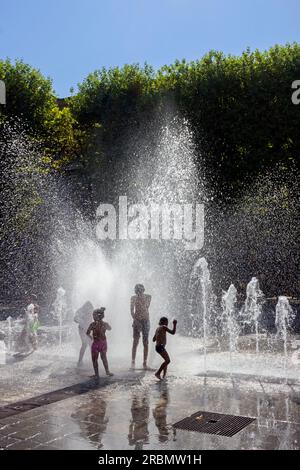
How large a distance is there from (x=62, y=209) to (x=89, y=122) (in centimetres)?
515

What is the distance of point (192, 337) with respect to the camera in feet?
46.4

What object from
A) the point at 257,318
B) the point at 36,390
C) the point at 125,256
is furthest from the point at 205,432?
the point at 125,256

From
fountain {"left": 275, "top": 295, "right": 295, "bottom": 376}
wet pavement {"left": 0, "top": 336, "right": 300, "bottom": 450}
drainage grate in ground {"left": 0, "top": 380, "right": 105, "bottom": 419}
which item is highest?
fountain {"left": 275, "top": 295, "right": 295, "bottom": 376}

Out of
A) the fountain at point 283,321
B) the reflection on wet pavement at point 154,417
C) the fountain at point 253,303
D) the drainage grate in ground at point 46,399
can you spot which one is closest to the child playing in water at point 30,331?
the drainage grate in ground at point 46,399

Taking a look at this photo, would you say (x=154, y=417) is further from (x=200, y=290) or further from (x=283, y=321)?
(x=200, y=290)

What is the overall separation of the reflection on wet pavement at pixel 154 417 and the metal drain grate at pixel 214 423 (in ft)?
0.39

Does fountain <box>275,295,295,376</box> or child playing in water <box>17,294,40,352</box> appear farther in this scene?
fountain <box>275,295,295,376</box>

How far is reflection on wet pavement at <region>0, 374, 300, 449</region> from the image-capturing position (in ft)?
17.9

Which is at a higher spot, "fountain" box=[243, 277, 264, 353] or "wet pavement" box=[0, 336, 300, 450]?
"fountain" box=[243, 277, 264, 353]

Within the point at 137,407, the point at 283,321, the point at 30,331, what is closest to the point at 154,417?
the point at 137,407

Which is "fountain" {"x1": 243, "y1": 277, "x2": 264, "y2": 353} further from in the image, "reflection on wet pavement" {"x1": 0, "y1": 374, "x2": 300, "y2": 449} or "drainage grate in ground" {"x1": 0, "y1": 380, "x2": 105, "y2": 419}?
"drainage grate in ground" {"x1": 0, "y1": 380, "x2": 105, "y2": 419}

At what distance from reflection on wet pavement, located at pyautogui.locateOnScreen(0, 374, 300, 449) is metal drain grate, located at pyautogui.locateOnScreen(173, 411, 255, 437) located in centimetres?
12

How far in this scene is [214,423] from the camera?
6098mm

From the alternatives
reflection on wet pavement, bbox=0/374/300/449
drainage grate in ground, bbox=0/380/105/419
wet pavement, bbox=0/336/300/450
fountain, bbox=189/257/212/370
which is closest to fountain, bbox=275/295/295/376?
fountain, bbox=189/257/212/370
